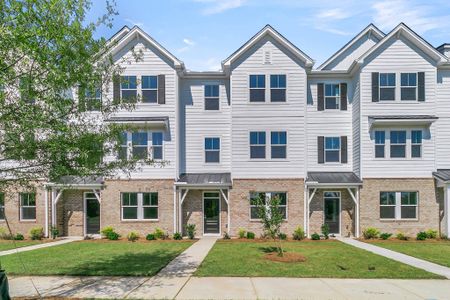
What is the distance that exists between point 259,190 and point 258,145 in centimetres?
250

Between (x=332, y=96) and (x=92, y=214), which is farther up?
(x=332, y=96)

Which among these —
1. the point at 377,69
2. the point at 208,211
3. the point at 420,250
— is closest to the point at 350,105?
the point at 377,69

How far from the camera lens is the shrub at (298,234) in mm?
19141

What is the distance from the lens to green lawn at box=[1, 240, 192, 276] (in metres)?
11.1

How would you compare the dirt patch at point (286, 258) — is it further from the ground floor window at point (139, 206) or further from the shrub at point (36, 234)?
the shrub at point (36, 234)

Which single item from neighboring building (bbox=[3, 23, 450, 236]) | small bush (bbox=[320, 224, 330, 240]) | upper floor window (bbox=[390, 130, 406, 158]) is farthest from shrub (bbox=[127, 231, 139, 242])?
upper floor window (bbox=[390, 130, 406, 158])

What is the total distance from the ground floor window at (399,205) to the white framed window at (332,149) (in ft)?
10.5

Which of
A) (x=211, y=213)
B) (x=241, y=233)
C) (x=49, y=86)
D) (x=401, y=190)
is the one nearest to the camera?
(x=49, y=86)

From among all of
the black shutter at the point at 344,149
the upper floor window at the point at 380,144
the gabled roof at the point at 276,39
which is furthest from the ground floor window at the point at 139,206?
the upper floor window at the point at 380,144

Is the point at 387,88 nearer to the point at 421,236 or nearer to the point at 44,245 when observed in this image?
the point at 421,236

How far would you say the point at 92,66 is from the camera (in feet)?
24.8

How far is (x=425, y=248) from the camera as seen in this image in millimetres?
16234

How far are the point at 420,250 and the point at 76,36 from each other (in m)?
15.7

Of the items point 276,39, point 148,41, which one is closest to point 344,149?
point 276,39
